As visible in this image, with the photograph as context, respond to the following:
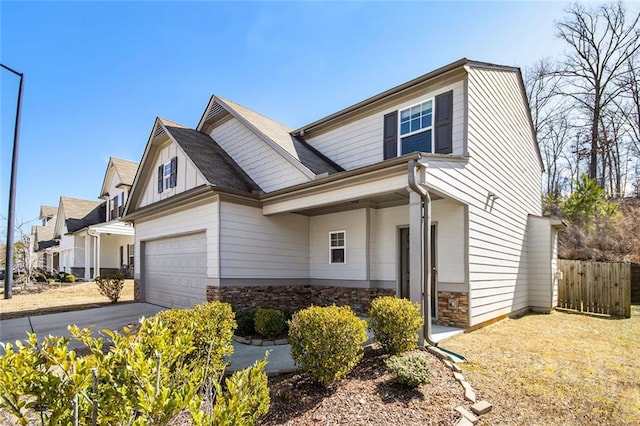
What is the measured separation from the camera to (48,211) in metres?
A: 37.0

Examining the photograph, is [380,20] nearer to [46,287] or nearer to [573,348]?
[573,348]

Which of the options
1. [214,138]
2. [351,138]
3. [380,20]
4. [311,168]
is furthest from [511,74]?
[214,138]

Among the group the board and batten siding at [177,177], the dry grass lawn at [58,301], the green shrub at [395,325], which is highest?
the board and batten siding at [177,177]

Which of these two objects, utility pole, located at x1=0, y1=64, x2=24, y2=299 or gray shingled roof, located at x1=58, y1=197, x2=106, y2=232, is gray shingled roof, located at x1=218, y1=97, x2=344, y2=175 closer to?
utility pole, located at x1=0, y1=64, x2=24, y2=299

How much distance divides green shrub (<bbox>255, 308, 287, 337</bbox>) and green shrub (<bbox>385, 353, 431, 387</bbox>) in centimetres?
322

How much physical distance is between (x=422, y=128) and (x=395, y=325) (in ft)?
18.0

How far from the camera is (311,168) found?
9727 mm

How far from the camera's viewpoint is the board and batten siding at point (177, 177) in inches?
431

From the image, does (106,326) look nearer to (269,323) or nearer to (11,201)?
(269,323)

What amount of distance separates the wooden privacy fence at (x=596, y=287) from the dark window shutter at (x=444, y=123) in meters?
7.56

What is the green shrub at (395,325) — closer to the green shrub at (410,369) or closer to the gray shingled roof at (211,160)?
the green shrub at (410,369)

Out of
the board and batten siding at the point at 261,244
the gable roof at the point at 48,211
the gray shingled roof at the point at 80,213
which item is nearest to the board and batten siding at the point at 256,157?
the board and batten siding at the point at 261,244

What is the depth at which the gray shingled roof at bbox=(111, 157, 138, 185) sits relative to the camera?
76.6 feet

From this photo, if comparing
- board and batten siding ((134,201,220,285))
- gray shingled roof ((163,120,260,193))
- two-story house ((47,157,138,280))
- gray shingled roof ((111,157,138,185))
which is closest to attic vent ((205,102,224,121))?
gray shingled roof ((163,120,260,193))
